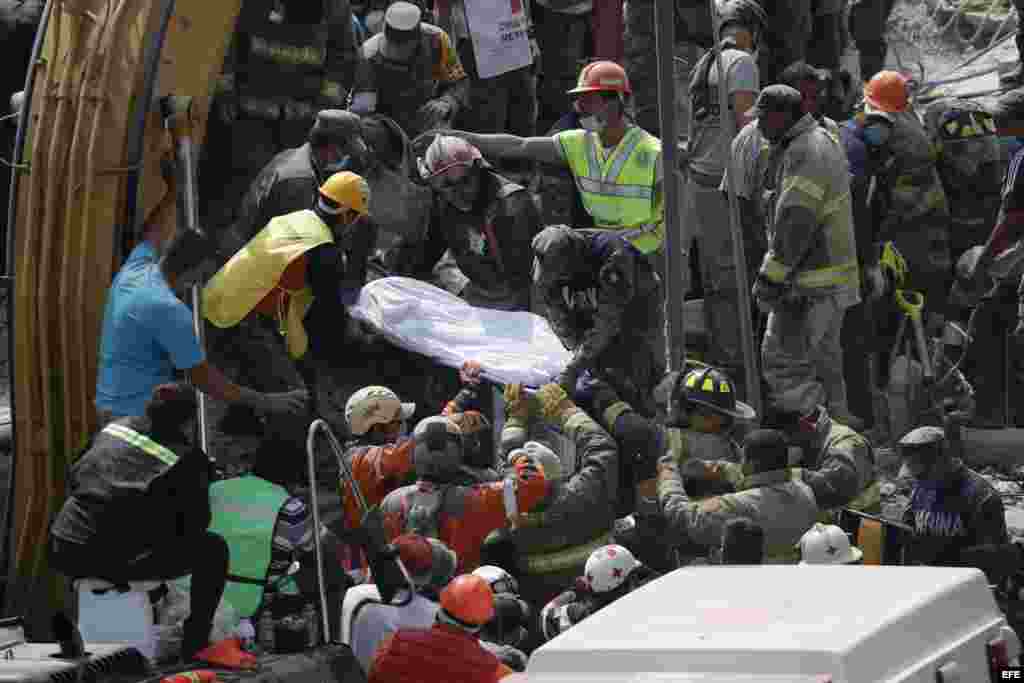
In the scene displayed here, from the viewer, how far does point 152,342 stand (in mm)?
10438

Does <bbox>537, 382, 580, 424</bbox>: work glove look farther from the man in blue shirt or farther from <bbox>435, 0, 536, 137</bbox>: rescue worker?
<bbox>435, 0, 536, 137</bbox>: rescue worker

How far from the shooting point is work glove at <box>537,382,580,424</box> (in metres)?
10.9

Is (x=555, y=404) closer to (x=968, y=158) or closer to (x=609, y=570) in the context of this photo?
(x=609, y=570)

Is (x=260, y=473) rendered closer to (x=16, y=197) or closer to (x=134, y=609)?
(x=134, y=609)

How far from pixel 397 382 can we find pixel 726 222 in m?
2.66

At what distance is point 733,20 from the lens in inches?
578

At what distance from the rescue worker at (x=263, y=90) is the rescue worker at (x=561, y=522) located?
143 inches

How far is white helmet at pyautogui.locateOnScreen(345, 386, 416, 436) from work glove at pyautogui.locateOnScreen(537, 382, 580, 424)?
0.67 metres

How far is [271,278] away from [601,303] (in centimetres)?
160

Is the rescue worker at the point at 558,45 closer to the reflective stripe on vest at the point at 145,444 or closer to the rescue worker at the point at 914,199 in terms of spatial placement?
the rescue worker at the point at 914,199

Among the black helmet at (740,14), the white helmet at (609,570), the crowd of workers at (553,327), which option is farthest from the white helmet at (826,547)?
the black helmet at (740,14)

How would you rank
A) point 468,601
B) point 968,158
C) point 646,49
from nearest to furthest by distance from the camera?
point 468,601, point 646,49, point 968,158

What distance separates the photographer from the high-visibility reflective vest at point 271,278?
11.2m

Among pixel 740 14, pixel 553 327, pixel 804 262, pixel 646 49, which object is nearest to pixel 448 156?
pixel 553 327
